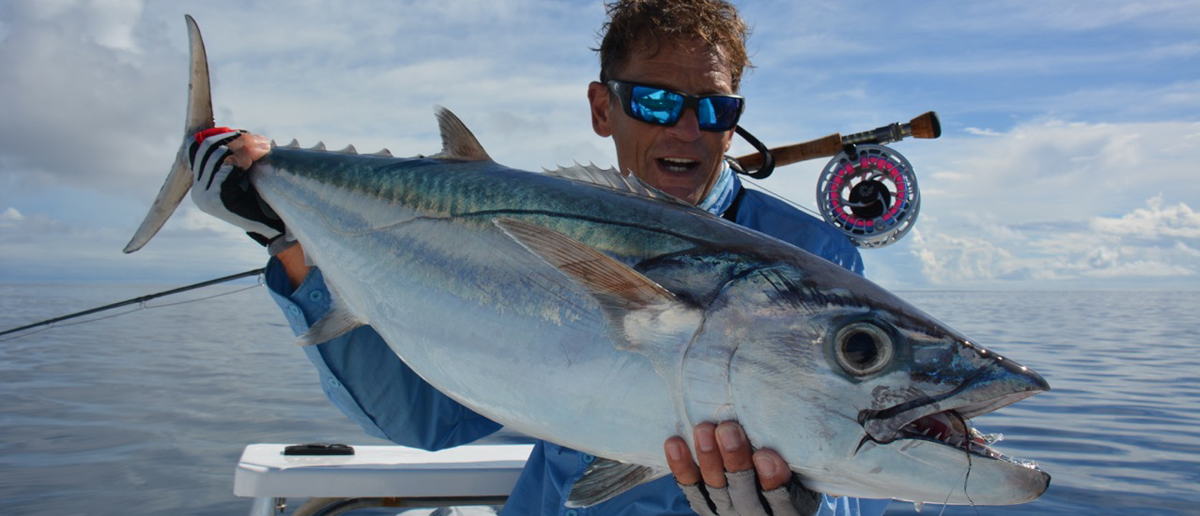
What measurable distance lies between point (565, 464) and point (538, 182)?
1007mm

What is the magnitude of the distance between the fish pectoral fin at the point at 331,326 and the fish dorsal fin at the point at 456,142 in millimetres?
488

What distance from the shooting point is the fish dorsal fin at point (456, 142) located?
2004mm

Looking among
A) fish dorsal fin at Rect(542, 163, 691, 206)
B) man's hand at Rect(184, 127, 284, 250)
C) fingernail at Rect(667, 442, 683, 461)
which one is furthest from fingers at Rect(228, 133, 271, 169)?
fingernail at Rect(667, 442, 683, 461)

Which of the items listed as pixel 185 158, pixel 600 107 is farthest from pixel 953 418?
pixel 185 158

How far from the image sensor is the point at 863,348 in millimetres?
1317

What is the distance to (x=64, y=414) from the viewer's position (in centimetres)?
712

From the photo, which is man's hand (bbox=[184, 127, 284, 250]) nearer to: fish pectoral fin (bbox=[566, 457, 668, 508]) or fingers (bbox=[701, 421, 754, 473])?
fish pectoral fin (bbox=[566, 457, 668, 508])

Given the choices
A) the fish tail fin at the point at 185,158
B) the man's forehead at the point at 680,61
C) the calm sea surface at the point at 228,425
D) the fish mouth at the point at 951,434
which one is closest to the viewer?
the fish mouth at the point at 951,434

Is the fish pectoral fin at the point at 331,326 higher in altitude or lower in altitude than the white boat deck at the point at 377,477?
higher

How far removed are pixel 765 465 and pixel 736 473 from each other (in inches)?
2.8

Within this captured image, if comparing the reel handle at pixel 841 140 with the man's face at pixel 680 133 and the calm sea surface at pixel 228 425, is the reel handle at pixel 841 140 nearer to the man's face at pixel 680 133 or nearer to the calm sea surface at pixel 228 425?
the man's face at pixel 680 133

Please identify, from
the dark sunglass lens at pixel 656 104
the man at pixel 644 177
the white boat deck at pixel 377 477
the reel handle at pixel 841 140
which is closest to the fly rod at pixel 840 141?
the reel handle at pixel 841 140

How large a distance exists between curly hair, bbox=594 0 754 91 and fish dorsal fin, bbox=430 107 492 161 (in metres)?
0.88

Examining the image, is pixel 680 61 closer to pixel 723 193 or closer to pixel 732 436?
pixel 723 193
